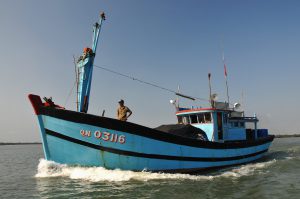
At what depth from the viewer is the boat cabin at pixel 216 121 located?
15633 mm

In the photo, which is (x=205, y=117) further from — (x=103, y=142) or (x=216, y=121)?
(x=103, y=142)

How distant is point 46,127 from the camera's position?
1166cm

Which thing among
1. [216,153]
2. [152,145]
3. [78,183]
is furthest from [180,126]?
[78,183]

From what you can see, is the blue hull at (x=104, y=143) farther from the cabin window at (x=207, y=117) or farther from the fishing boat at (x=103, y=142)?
the cabin window at (x=207, y=117)

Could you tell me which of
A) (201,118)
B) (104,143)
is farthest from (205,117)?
(104,143)

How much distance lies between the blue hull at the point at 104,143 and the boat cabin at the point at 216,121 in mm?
3882

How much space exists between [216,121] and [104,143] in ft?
23.3

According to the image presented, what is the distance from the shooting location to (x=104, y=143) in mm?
11250

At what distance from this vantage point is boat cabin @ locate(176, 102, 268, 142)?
15.6 metres

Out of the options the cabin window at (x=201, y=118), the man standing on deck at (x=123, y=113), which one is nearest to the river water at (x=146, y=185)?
the man standing on deck at (x=123, y=113)

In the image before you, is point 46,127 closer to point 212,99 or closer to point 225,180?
point 225,180

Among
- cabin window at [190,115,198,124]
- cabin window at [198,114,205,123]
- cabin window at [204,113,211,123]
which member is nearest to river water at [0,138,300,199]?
cabin window at [204,113,211,123]

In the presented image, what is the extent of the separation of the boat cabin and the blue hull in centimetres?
388

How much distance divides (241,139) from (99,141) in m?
10.4
